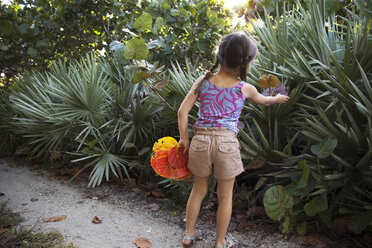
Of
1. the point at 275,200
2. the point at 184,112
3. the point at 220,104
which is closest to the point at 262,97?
the point at 220,104

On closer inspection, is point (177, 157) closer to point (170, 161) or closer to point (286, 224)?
point (170, 161)

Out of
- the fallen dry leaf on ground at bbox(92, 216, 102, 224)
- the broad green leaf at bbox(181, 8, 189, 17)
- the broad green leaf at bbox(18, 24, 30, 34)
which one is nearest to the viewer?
the fallen dry leaf on ground at bbox(92, 216, 102, 224)

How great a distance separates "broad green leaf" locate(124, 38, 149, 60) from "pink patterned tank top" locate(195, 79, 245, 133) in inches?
28.2

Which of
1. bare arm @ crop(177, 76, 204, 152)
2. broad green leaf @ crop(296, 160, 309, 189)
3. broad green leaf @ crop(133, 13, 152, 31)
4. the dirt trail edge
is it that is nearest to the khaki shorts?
bare arm @ crop(177, 76, 204, 152)

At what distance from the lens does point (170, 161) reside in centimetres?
219

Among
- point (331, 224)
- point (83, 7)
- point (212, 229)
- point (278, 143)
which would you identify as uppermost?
point (83, 7)

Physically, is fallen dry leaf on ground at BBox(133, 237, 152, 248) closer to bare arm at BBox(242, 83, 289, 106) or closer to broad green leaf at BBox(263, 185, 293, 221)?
broad green leaf at BBox(263, 185, 293, 221)

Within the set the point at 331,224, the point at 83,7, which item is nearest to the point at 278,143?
the point at 331,224

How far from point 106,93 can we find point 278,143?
6.24 feet

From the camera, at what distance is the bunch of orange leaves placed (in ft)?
7.20

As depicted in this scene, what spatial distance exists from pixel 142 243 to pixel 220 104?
117cm

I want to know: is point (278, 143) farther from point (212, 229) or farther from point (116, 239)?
point (116, 239)

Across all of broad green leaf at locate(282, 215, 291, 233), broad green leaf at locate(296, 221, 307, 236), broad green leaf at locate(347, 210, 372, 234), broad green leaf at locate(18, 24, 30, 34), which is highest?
broad green leaf at locate(18, 24, 30, 34)

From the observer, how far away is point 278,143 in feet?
8.34
